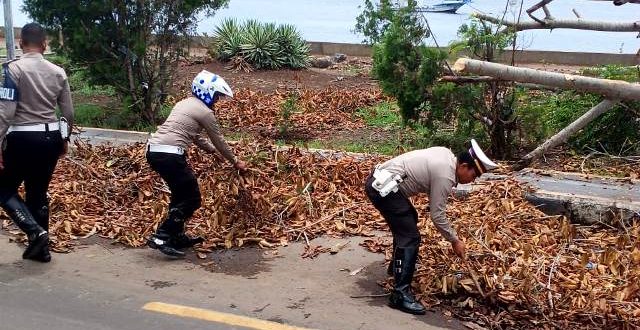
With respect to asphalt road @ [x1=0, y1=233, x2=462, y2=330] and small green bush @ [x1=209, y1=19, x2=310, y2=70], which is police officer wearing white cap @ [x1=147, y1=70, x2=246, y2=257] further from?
small green bush @ [x1=209, y1=19, x2=310, y2=70]

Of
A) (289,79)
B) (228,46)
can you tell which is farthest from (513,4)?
(228,46)

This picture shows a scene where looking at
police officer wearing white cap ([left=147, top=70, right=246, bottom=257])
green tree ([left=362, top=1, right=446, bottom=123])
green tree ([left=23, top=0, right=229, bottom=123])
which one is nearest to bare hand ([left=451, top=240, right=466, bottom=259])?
police officer wearing white cap ([left=147, top=70, right=246, bottom=257])

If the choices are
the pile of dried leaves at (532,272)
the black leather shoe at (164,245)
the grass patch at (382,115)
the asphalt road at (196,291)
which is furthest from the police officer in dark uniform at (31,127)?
the grass patch at (382,115)

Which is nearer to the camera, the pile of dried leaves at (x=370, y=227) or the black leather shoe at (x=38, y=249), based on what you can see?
the pile of dried leaves at (x=370, y=227)

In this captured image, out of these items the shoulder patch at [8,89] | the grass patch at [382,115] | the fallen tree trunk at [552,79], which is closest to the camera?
the shoulder patch at [8,89]

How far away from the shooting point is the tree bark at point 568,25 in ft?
28.3

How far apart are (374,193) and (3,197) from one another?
120 inches

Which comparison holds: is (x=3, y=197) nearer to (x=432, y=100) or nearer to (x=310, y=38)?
(x=432, y=100)

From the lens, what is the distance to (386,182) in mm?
5285

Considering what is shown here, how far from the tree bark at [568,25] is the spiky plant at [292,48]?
27.9ft

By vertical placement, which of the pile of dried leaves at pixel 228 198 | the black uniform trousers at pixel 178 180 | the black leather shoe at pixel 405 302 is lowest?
the black leather shoe at pixel 405 302

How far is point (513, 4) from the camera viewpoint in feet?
29.5

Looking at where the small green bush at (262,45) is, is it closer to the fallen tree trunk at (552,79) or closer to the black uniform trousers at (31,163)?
the fallen tree trunk at (552,79)

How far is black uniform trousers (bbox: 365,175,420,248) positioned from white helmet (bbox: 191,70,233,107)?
5.27 ft
